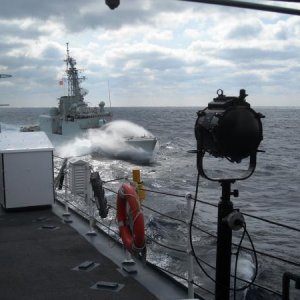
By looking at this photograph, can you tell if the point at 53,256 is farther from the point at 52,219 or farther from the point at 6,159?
the point at 6,159

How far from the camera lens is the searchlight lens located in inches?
121

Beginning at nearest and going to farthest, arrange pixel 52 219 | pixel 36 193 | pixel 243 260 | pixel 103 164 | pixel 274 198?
1. pixel 52 219
2. pixel 36 193
3. pixel 243 260
4. pixel 274 198
5. pixel 103 164

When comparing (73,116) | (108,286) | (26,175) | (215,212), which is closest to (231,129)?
(108,286)

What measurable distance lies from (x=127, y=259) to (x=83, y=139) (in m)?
41.6

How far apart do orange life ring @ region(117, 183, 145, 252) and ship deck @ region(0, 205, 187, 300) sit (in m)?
0.48

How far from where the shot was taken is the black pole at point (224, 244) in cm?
324

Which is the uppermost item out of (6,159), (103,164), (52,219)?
(6,159)

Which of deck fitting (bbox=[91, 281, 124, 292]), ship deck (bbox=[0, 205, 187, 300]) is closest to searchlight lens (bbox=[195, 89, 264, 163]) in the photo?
ship deck (bbox=[0, 205, 187, 300])

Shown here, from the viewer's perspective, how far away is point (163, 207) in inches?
730

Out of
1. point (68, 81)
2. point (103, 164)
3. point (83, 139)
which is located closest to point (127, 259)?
point (103, 164)

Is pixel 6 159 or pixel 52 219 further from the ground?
pixel 6 159

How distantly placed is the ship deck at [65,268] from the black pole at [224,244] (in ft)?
Answer: 5.09

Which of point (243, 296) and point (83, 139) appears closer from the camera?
point (243, 296)

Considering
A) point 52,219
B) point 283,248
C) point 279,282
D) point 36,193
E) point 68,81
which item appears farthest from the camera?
point 68,81
